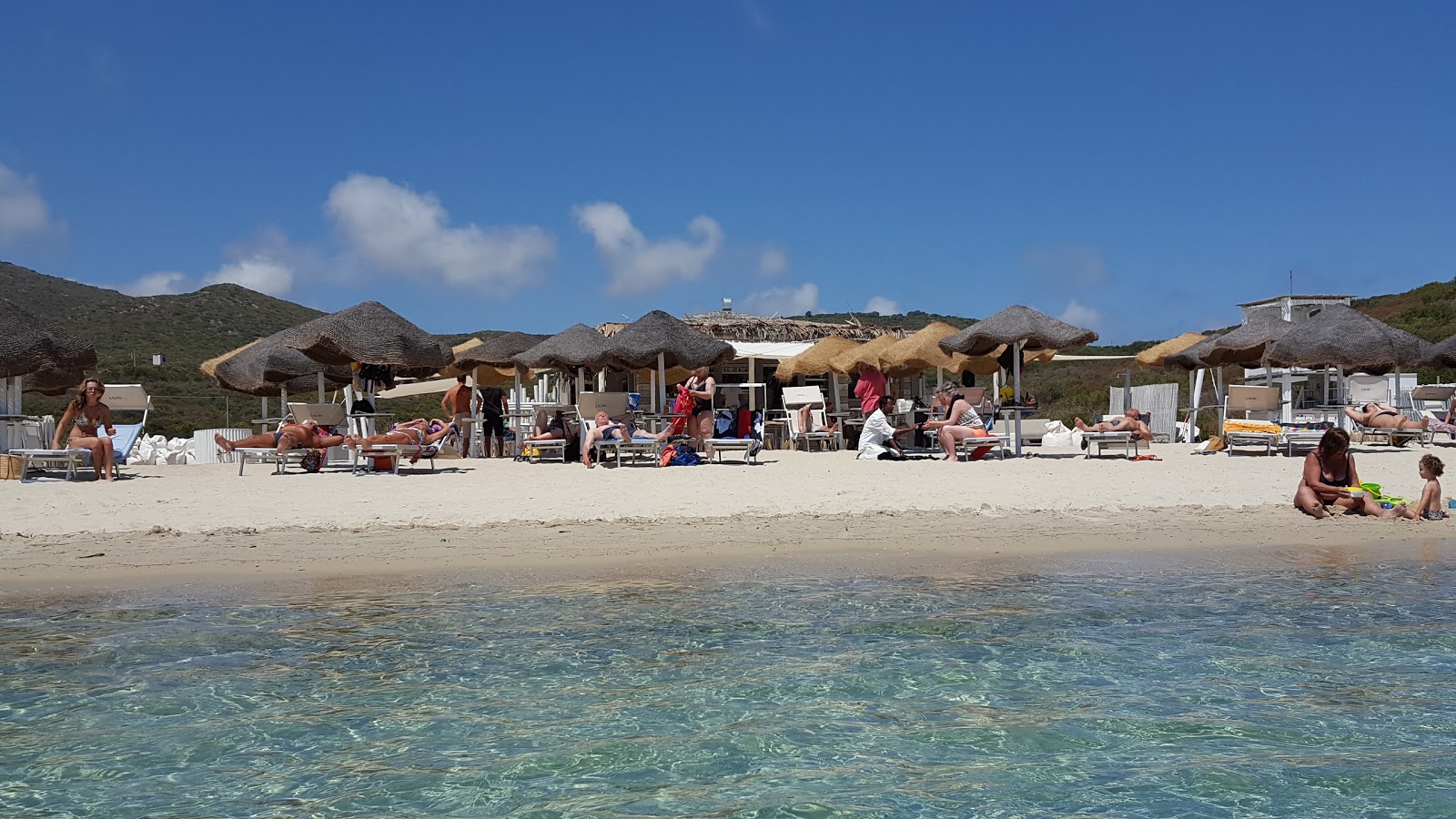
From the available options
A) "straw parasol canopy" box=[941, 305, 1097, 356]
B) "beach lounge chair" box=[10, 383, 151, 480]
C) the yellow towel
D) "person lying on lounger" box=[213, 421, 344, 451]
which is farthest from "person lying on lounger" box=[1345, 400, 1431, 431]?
"beach lounge chair" box=[10, 383, 151, 480]

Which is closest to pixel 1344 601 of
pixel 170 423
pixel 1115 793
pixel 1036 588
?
pixel 1036 588

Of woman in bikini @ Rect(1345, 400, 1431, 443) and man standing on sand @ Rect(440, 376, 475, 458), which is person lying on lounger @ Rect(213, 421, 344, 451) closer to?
man standing on sand @ Rect(440, 376, 475, 458)

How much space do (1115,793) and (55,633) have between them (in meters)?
4.41

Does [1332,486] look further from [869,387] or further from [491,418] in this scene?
[491,418]

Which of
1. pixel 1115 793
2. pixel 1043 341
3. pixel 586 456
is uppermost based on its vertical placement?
pixel 1043 341

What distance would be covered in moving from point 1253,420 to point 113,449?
1341 cm

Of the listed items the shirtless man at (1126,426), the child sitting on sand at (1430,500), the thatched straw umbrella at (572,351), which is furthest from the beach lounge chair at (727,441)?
the child sitting on sand at (1430,500)

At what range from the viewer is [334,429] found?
12477 mm

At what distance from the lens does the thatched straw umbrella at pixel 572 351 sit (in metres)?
14.2

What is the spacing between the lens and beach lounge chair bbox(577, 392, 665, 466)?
41.0 feet

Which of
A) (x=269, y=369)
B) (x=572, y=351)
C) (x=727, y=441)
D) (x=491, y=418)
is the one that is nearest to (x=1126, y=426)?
(x=727, y=441)

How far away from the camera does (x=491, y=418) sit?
16203 millimetres

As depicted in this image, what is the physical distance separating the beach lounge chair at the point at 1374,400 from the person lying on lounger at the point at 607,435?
29.3 feet

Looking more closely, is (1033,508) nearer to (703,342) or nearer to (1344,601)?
(1344,601)
